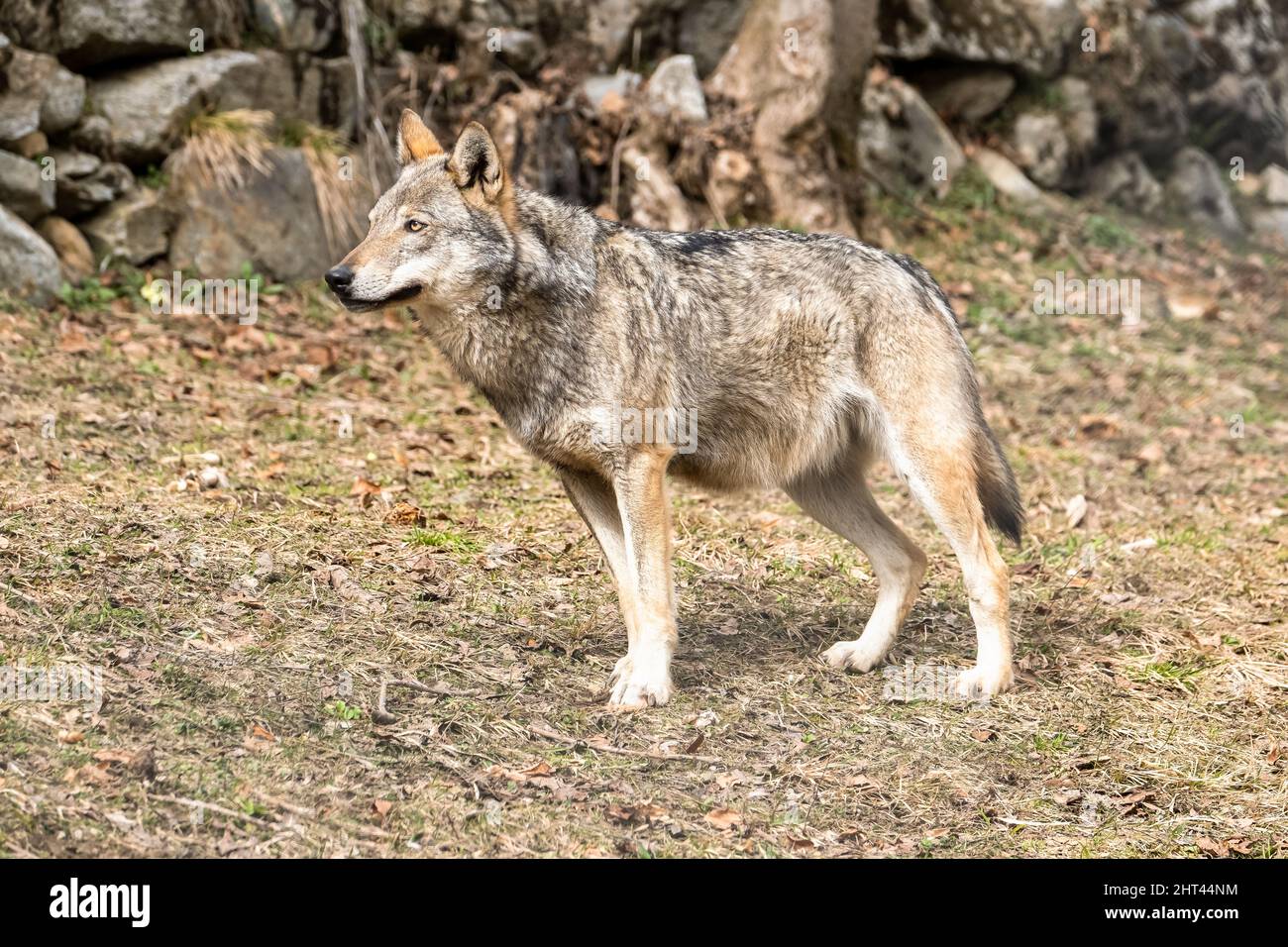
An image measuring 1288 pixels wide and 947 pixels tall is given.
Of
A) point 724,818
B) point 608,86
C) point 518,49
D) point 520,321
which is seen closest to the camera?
point 724,818

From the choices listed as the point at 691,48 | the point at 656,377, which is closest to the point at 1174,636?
the point at 656,377

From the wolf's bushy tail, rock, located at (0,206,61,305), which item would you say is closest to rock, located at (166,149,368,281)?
rock, located at (0,206,61,305)

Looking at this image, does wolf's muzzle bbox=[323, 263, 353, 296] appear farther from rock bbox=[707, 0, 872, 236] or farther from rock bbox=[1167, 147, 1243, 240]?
rock bbox=[1167, 147, 1243, 240]

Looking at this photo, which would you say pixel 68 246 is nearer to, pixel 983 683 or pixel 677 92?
pixel 677 92

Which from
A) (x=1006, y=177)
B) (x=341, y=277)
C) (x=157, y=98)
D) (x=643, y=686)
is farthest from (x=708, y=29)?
(x=643, y=686)

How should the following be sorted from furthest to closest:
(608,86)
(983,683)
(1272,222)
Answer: (1272,222) < (608,86) < (983,683)

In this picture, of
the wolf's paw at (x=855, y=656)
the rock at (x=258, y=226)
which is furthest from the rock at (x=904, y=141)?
the wolf's paw at (x=855, y=656)

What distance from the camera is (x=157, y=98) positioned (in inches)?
428

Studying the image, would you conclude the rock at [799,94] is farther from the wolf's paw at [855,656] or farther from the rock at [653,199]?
the wolf's paw at [855,656]

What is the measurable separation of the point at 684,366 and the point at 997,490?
1753 millimetres

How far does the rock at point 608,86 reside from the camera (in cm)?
1303

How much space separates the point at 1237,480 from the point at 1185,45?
991 cm

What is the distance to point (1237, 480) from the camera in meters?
9.96

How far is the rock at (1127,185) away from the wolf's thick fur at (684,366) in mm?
11010
